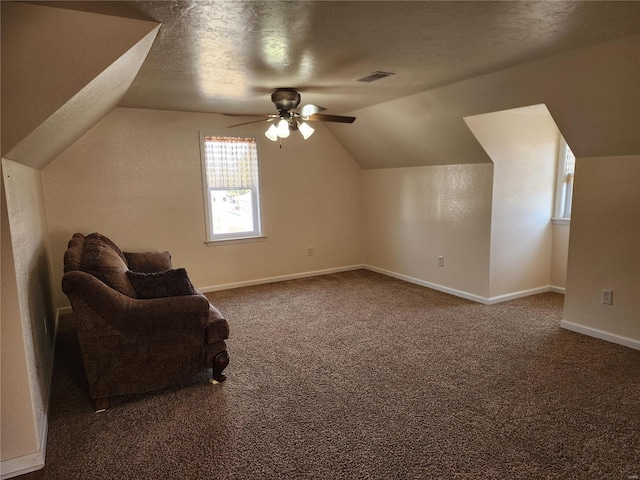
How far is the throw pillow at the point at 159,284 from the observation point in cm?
266

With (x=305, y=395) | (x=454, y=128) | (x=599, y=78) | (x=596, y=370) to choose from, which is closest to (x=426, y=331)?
(x=596, y=370)

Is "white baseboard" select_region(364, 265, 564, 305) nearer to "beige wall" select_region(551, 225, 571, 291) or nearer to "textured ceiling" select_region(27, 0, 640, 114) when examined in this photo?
"beige wall" select_region(551, 225, 571, 291)

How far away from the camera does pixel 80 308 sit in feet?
7.72

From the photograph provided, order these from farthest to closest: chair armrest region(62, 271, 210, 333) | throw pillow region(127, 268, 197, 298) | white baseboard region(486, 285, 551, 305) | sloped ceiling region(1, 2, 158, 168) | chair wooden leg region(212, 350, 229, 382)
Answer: white baseboard region(486, 285, 551, 305) → chair wooden leg region(212, 350, 229, 382) → throw pillow region(127, 268, 197, 298) → chair armrest region(62, 271, 210, 333) → sloped ceiling region(1, 2, 158, 168)

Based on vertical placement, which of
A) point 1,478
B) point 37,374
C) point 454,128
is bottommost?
point 1,478

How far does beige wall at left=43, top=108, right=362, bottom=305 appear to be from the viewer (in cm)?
436

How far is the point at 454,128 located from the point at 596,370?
2.55 metres

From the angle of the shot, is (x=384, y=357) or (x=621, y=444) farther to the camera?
(x=384, y=357)

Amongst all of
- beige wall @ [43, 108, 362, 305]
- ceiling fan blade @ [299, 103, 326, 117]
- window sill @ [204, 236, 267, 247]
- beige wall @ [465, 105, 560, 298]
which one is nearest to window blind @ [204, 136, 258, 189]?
beige wall @ [43, 108, 362, 305]

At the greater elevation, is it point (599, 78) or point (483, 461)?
point (599, 78)

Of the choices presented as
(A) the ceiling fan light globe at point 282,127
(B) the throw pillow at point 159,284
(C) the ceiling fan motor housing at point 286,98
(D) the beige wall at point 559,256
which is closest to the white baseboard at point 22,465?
(B) the throw pillow at point 159,284

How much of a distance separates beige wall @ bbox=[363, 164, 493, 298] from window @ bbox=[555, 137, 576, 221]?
3.67 feet

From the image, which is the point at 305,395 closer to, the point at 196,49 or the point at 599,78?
the point at 196,49

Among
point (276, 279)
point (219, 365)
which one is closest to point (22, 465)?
point (219, 365)
